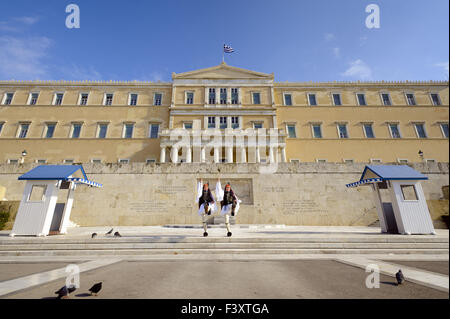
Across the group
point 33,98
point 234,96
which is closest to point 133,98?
point 33,98

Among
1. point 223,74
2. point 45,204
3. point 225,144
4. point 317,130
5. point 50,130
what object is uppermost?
point 223,74

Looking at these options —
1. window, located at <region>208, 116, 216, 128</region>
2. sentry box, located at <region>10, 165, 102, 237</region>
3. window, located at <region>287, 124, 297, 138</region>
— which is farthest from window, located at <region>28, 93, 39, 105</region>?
window, located at <region>287, 124, 297, 138</region>

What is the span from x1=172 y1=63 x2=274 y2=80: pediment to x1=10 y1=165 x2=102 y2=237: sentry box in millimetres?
26541

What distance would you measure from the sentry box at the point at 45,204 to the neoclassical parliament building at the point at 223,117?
16.3m

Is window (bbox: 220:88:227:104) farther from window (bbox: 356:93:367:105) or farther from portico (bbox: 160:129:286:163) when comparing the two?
window (bbox: 356:93:367:105)

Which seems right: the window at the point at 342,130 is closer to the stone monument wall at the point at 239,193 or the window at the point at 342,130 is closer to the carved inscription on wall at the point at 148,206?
the stone monument wall at the point at 239,193

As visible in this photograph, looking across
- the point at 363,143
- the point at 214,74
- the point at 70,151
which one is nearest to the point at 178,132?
the point at 214,74

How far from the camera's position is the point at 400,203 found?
27.4ft

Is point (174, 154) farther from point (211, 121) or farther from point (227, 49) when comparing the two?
point (227, 49)

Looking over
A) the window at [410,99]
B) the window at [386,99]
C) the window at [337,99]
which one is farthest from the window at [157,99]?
the window at [410,99]

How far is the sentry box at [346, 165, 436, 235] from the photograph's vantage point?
803 centimetres

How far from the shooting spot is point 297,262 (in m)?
5.23

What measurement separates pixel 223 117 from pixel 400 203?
2426 centimetres
